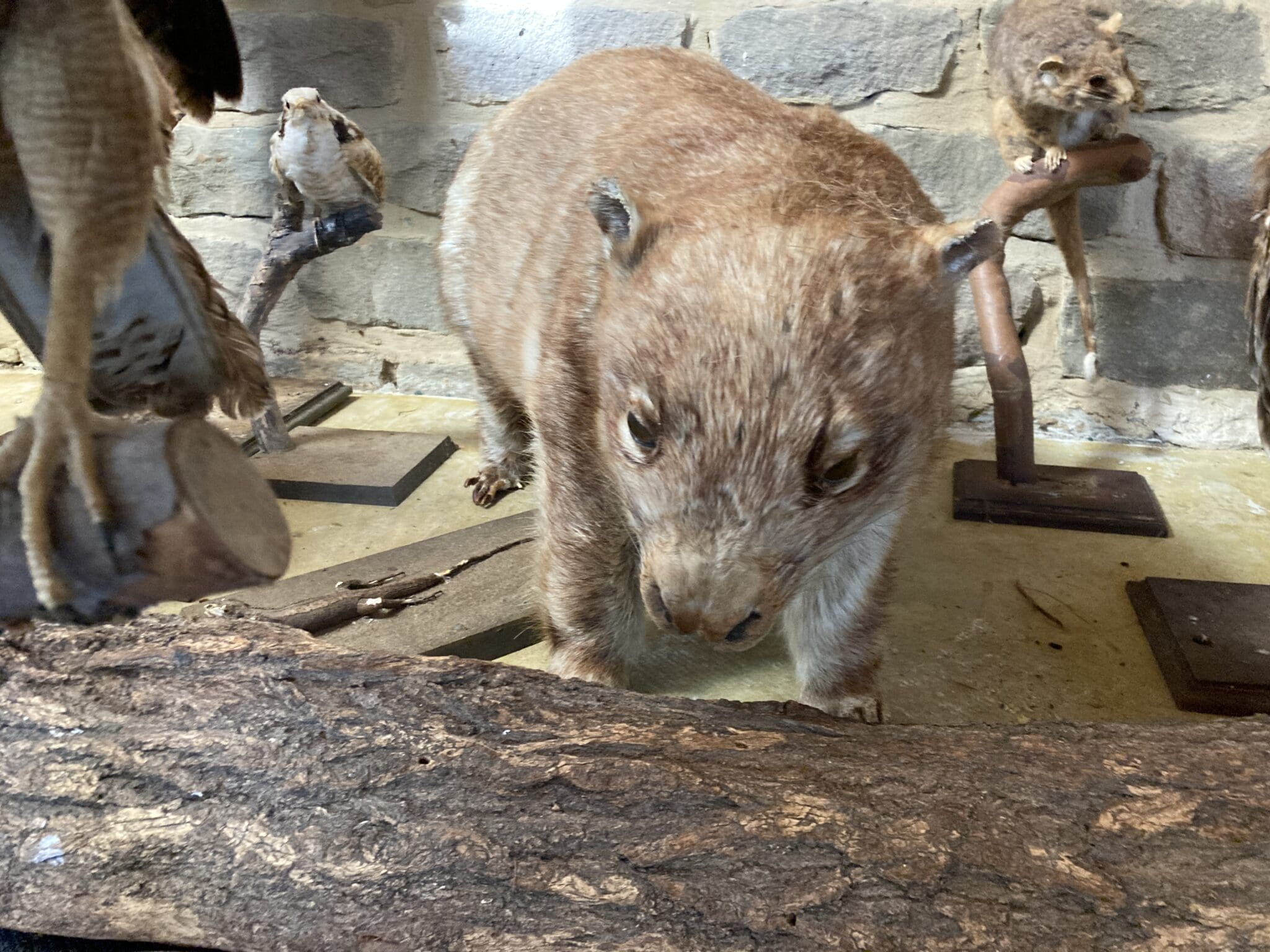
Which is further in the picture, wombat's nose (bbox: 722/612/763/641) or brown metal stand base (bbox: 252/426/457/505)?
brown metal stand base (bbox: 252/426/457/505)

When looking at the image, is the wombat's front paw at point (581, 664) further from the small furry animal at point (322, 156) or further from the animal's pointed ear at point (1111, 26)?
the animal's pointed ear at point (1111, 26)

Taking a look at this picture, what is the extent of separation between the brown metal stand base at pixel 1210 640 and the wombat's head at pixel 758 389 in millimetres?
944

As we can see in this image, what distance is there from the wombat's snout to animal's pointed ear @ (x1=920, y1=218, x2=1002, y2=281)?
514 mm

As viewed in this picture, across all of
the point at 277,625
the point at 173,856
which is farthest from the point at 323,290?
the point at 173,856

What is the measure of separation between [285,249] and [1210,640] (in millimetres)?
2597

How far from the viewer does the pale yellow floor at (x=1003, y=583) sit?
182 cm

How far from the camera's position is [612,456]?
1.30 meters

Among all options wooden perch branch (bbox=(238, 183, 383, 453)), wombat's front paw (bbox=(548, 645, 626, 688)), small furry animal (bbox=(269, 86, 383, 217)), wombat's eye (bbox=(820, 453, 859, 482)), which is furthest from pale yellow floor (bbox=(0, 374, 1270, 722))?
small furry animal (bbox=(269, 86, 383, 217))

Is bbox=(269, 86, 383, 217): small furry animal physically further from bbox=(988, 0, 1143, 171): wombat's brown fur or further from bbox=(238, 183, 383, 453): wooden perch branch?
bbox=(988, 0, 1143, 171): wombat's brown fur

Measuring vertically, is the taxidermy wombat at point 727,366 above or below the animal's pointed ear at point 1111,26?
below

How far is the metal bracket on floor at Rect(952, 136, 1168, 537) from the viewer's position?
85.0 inches

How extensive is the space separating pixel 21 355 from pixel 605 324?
10.8 feet

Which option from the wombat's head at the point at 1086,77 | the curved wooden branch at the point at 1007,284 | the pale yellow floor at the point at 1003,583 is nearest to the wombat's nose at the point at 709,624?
the pale yellow floor at the point at 1003,583

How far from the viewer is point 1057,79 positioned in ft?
6.80
